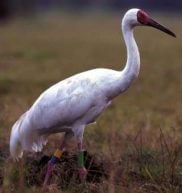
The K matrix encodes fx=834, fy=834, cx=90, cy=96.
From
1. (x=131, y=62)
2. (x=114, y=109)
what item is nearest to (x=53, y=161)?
(x=131, y=62)

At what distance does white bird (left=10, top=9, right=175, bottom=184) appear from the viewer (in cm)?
798

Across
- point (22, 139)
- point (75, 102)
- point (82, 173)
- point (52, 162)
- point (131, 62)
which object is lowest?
point (82, 173)

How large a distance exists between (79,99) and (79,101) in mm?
19

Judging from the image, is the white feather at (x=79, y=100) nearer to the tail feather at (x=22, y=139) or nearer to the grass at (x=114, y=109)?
the tail feather at (x=22, y=139)

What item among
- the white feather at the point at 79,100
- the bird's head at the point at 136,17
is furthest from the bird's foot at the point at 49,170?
the bird's head at the point at 136,17

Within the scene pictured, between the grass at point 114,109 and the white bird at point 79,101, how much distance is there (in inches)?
12.0

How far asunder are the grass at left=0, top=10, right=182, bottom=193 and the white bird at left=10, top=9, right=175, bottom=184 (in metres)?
0.30

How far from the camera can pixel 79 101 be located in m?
8.01

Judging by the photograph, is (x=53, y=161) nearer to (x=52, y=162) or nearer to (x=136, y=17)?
(x=52, y=162)

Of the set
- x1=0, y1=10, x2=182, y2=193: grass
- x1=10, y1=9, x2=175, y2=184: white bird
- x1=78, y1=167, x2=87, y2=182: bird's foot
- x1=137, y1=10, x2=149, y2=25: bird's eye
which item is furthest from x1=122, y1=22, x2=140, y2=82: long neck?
x1=78, y1=167, x2=87, y2=182: bird's foot

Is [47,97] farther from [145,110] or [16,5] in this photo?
[16,5]

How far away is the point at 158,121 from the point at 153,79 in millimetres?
5728

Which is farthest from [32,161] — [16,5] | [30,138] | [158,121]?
[16,5]

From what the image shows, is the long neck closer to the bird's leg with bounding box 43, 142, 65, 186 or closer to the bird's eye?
the bird's eye
